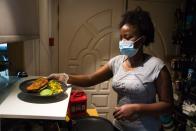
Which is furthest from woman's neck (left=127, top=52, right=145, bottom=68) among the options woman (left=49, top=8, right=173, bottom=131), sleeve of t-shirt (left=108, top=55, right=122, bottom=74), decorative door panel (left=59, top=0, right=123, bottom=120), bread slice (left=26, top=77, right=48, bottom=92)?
decorative door panel (left=59, top=0, right=123, bottom=120)

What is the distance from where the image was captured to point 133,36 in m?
1.42

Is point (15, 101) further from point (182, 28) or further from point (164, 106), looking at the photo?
point (182, 28)

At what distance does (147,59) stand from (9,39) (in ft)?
2.53

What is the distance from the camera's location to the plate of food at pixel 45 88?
1.35 meters

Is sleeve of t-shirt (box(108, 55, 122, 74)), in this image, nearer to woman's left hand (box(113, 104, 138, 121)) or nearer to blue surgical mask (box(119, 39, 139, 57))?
blue surgical mask (box(119, 39, 139, 57))

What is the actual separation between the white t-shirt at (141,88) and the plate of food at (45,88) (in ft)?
1.12

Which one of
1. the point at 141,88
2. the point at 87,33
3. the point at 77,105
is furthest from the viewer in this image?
the point at 87,33

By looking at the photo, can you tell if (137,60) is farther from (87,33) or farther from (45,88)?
(87,33)

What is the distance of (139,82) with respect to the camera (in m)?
1.34

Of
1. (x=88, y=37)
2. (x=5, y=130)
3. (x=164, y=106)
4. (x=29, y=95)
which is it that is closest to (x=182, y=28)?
(x=88, y=37)

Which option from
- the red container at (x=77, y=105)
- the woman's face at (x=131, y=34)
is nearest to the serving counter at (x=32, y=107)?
the red container at (x=77, y=105)

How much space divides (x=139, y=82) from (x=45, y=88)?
0.55m

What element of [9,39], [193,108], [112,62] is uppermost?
[9,39]

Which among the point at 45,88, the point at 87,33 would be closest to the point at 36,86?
the point at 45,88
